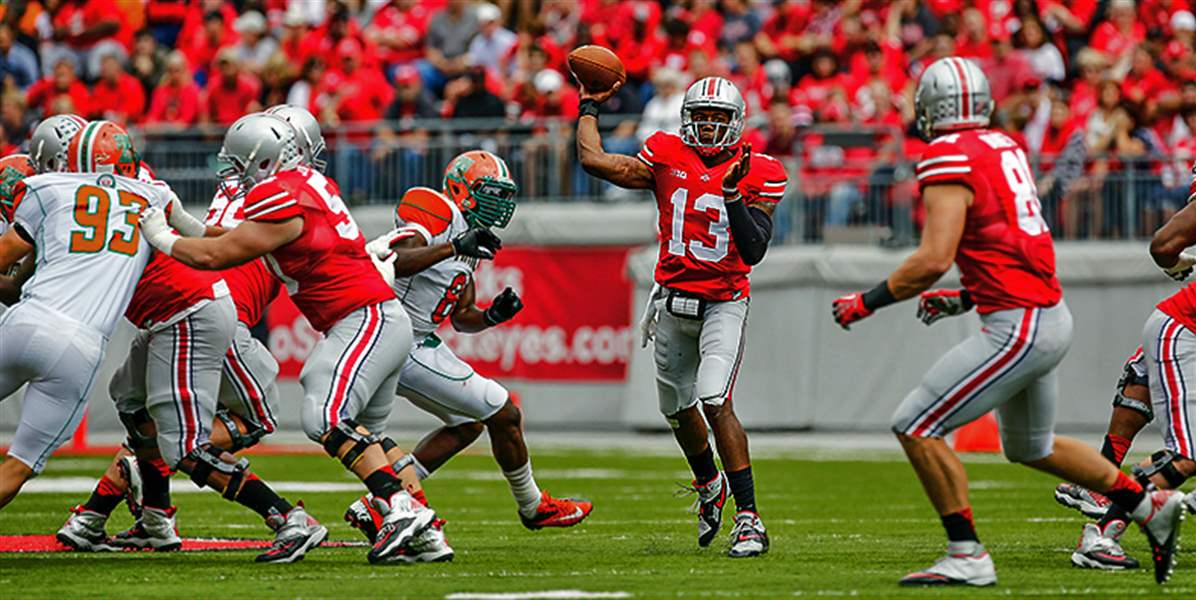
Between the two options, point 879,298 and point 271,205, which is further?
point 271,205

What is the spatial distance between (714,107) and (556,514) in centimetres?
192

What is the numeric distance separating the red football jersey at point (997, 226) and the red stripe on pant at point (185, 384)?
2935mm

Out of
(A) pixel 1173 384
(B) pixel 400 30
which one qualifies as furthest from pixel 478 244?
(B) pixel 400 30

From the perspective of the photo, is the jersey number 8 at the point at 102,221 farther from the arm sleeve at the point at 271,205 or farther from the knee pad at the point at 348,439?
the knee pad at the point at 348,439

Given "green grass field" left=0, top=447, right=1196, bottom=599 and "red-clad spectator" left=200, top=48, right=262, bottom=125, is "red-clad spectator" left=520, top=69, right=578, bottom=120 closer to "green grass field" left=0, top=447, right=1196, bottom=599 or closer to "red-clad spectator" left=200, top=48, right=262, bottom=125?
"red-clad spectator" left=200, top=48, right=262, bottom=125

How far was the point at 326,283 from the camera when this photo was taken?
705cm

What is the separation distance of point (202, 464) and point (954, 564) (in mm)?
2871

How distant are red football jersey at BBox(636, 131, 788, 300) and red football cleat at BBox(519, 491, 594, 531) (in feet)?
3.70

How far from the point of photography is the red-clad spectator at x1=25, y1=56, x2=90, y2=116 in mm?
18047

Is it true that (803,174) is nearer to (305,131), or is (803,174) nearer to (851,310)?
(305,131)

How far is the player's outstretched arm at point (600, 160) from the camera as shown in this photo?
791 cm

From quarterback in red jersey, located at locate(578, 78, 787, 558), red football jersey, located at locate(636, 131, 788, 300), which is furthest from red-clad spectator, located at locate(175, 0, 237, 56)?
red football jersey, located at locate(636, 131, 788, 300)

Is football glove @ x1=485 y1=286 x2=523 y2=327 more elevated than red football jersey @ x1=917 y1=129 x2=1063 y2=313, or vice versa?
red football jersey @ x1=917 y1=129 x2=1063 y2=313

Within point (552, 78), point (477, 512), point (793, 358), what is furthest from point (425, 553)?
point (552, 78)
